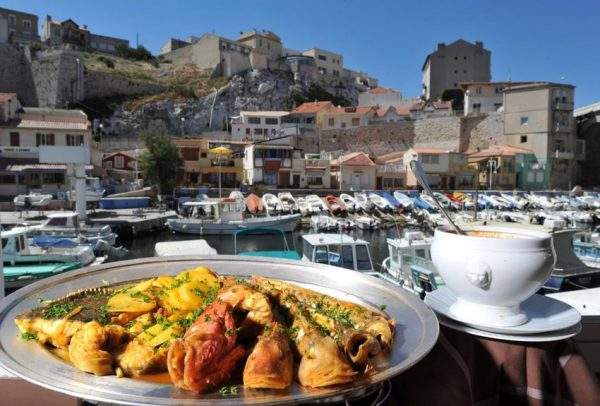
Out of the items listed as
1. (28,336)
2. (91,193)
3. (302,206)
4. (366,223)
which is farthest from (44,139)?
(28,336)

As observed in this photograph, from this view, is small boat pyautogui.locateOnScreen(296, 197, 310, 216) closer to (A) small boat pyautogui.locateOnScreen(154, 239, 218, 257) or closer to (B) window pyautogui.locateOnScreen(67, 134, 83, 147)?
(B) window pyautogui.locateOnScreen(67, 134, 83, 147)

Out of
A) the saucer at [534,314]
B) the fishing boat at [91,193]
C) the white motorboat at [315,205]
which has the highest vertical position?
the saucer at [534,314]

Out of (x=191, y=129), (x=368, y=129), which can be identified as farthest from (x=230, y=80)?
(x=368, y=129)

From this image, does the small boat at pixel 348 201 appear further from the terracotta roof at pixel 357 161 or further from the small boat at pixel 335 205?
the terracotta roof at pixel 357 161

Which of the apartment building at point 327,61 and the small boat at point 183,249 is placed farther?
the apartment building at point 327,61

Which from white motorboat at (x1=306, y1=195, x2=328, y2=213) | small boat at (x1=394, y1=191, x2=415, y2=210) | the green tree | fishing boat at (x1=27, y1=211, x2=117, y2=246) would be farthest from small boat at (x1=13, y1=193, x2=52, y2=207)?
small boat at (x1=394, y1=191, x2=415, y2=210)

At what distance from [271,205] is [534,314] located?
29.9m

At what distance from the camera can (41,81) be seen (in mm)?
58469

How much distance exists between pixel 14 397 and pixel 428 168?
43.5m

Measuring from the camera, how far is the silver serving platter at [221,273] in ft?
4.12

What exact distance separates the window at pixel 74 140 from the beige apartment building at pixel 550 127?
42642 millimetres

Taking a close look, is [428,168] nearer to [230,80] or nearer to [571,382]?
[230,80]

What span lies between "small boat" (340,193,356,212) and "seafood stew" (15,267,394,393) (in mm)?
31357

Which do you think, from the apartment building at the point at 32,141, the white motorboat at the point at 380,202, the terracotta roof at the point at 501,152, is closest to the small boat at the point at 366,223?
the white motorboat at the point at 380,202
